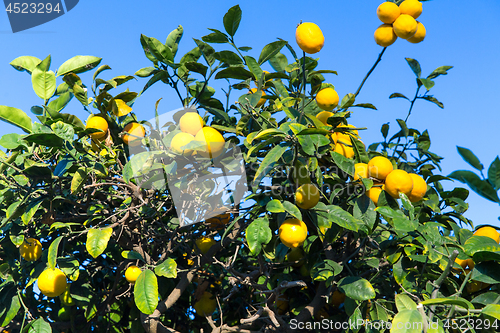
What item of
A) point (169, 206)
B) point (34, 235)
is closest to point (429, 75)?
point (169, 206)

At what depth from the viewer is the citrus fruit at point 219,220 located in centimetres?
178

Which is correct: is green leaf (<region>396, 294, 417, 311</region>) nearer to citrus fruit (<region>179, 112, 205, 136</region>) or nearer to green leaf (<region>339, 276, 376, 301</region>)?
green leaf (<region>339, 276, 376, 301</region>)

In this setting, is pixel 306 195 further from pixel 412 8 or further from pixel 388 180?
pixel 412 8

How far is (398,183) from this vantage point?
135cm

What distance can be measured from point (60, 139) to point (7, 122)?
0.33m

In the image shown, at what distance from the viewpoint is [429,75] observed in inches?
66.1

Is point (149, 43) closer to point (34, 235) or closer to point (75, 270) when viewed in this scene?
point (75, 270)

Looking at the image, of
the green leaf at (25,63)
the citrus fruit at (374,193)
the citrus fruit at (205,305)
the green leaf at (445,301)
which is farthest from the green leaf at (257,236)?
the green leaf at (25,63)

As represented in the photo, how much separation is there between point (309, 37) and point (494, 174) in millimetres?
810

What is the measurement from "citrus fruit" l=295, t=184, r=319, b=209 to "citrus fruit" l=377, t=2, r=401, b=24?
0.68 m

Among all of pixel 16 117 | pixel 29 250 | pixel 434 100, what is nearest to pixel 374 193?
pixel 434 100

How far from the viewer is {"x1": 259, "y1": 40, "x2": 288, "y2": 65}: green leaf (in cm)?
147

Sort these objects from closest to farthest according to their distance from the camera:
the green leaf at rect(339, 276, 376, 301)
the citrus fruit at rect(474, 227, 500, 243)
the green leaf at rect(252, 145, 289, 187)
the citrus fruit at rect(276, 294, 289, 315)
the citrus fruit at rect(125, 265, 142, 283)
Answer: the green leaf at rect(252, 145, 289, 187)
the green leaf at rect(339, 276, 376, 301)
the citrus fruit at rect(474, 227, 500, 243)
the citrus fruit at rect(125, 265, 142, 283)
the citrus fruit at rect(276, 294, 289, 315)

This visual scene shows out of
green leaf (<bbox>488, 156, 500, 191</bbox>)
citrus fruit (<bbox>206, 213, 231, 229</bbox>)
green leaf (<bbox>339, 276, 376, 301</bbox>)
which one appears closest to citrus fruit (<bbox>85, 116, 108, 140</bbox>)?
citrus fruit (<bbox>206, 213, 231, 229</bbox>)
